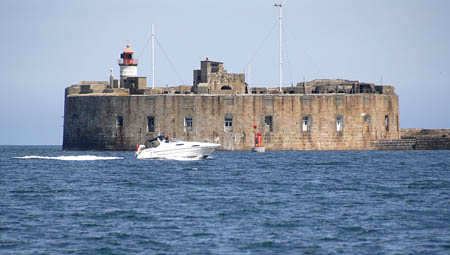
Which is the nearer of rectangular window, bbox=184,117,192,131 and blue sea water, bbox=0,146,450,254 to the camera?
blue sea water, bbox=0,146,450,254

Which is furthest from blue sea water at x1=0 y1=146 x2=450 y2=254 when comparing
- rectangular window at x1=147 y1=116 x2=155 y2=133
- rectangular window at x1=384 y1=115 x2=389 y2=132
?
rectangular window at x1=384 y1=115 x2=389 y2=132

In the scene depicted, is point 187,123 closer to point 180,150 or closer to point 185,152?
point 185,152

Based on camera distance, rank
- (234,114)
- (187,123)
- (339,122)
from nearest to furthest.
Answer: (234,114)
(187,123)
(339,122)

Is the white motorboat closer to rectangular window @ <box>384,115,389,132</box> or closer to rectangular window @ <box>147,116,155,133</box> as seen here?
rectangular window @ <box>147,116,155,133</box>

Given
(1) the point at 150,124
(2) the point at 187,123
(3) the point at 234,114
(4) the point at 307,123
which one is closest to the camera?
(3) the point at 234,114

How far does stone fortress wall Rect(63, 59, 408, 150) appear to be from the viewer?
7581cm

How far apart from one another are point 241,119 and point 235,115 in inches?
26.2

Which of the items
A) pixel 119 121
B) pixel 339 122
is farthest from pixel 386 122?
pixel 119 121

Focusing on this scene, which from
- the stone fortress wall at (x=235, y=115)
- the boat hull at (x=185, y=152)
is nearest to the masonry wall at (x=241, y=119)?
the stone fortress wall at (x=235, y=115)

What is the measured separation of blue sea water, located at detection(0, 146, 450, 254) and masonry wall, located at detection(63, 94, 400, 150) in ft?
78.2

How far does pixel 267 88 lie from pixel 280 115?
5.35 metres

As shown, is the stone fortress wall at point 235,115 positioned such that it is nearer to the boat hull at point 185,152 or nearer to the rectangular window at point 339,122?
the rectangular window at point 339,122

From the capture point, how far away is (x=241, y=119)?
7581 cm

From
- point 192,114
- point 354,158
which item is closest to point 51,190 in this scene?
point 354,158
